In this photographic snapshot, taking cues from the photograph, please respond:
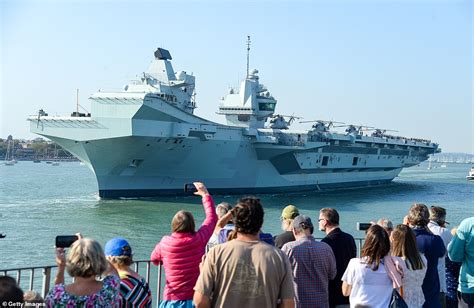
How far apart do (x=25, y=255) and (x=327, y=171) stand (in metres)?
29.9

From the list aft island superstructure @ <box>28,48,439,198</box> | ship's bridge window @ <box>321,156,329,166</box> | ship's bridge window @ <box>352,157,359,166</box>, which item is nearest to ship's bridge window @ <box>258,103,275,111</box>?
aft island superstructure @ <box>28,48,439,198</box>

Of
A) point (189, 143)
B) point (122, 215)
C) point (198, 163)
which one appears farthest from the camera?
point (198, 163)

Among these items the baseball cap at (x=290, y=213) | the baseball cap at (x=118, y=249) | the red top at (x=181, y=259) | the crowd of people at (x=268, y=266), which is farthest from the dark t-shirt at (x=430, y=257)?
the baseball cap at (x=118, y=249)

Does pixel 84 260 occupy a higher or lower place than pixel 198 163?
higher

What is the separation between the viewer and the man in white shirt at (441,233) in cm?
550

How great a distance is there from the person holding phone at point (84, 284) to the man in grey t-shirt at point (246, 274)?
563 millimetres

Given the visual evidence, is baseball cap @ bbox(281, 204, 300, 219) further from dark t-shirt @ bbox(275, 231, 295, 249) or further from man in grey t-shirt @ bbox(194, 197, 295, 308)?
man in grey t-shirt @ bbox(194, 197, 295, 308)

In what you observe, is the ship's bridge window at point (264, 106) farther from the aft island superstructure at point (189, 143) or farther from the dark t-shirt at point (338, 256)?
the dark t-shirt at point (338, 256)

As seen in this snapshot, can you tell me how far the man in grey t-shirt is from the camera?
3.31 metres

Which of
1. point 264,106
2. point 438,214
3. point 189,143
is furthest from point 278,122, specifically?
point 438,214

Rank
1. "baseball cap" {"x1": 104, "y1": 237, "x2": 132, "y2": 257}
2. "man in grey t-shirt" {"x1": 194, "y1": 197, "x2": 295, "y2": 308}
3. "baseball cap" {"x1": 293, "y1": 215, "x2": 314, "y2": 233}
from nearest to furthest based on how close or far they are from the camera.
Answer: "man in grey t-shirt" {"x1": 194, "y1": 197, "x2": 295, "y2": 308} → "baseball cap" {"x1": 104, "y1": 237, "x2": 132, "y2": 257} → "baseball cap" {"x1": 293, "y1": 215, "x2": 314, "y2": 233}

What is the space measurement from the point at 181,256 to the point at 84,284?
1.24 m

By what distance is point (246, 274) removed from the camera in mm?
3307

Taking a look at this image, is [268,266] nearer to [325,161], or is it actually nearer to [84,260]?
[84,260]
